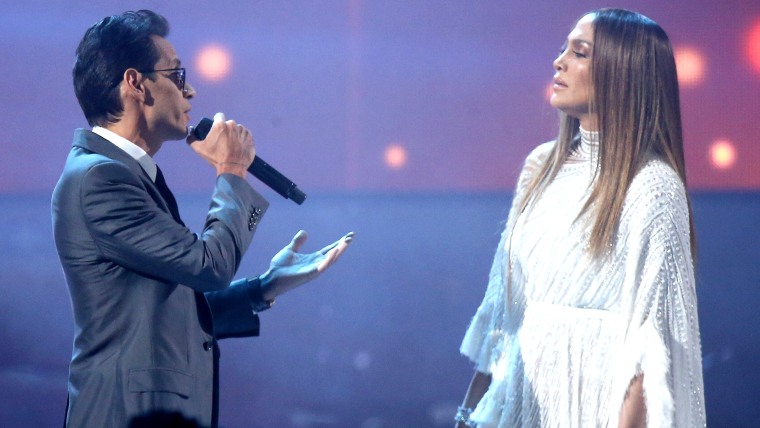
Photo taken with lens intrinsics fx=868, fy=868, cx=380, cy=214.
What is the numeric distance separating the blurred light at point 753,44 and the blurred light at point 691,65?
0.47ft

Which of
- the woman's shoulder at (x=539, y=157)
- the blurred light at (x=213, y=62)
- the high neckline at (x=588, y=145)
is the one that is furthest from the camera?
the blurred light at (x=213, y=62)

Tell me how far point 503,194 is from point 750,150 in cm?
78

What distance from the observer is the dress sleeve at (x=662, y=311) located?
1320 millimetres

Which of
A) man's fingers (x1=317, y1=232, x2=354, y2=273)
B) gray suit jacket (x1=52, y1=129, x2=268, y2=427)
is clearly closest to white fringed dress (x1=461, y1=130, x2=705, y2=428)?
man's fingers (x1=317, y1=232, x2=354, y2=273)

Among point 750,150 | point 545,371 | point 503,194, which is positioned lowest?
point 545,371

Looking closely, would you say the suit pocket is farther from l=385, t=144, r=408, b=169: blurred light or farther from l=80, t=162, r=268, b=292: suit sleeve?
l=385, t=144, r=408, b=169: blurred light

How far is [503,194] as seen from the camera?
2660mm

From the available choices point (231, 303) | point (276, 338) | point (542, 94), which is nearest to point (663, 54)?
point (231, 303)

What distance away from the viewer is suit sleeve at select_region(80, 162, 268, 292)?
1.31m

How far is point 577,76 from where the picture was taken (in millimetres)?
1518

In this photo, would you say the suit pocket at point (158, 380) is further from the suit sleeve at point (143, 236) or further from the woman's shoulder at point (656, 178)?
the woman's shoulder at point (656, 178)

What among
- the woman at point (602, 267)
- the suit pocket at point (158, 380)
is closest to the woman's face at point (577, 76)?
the woman at point (602, 267)

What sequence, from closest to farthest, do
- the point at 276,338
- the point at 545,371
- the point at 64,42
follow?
1. the point at 545,371
2. the point at 64,42
3. the point at 276,338

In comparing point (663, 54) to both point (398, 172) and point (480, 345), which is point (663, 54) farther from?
point (398, 172)
